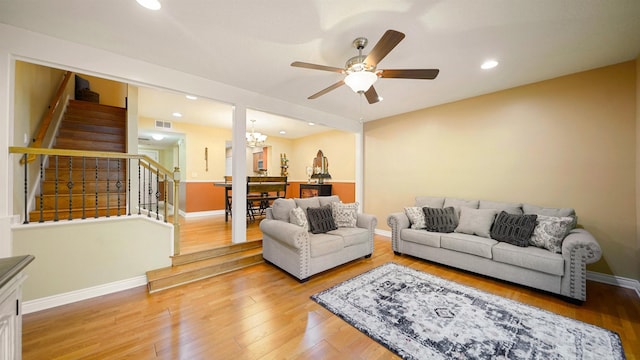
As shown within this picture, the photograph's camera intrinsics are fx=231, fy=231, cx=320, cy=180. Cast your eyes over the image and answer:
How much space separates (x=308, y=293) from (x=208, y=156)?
5128 millimetres

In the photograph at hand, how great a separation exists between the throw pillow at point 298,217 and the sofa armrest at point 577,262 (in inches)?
113

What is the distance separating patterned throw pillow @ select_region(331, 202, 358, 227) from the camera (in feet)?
12.0

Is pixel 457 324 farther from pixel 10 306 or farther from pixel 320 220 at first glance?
pixel 10 306

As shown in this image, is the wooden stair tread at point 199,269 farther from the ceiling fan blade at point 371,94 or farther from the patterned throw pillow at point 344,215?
the ceiling fan blade at point 371,94

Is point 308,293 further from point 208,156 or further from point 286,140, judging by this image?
point 286,140

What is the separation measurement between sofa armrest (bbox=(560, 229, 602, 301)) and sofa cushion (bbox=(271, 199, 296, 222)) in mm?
3178

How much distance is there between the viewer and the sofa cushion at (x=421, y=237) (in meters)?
3.40

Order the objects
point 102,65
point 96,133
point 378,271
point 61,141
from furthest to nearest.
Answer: point 96,133
point 61,141
point 378,271
point 102,65

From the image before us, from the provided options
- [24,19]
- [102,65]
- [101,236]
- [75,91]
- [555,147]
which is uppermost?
[75,91]

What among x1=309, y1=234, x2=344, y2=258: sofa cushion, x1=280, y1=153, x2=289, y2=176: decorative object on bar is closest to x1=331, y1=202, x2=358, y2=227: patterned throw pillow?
x1=309, y1=234, x2=344, y2=258: sofa cushion

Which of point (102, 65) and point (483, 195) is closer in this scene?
point (102, 65)

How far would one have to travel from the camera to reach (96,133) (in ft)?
14.0

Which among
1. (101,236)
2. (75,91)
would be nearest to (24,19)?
(101,236)

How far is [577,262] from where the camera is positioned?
2.37 metres
